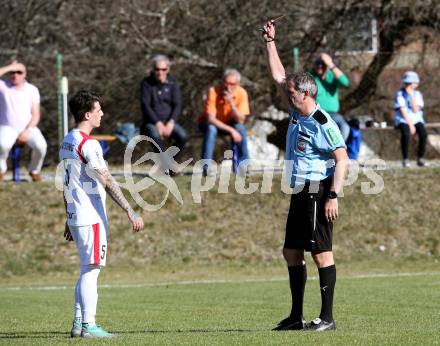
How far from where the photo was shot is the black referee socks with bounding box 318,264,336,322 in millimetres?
9305

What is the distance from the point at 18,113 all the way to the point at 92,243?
956 centimetres

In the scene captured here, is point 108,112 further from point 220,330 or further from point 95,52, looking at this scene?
point 220,330

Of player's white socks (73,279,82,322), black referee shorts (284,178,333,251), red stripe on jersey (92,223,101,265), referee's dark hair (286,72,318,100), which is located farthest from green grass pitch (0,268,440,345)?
referee's dark hair (286,72,318,100)

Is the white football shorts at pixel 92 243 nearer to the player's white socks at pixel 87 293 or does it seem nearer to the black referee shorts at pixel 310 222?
the player's white socks at pixel 87 293

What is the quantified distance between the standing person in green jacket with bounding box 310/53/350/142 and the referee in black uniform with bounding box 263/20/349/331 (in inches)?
332

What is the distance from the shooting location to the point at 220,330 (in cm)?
957

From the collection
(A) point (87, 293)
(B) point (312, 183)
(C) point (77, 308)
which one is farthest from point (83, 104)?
(B) point (312, 183)

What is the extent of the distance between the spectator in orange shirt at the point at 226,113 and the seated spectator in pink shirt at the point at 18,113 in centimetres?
275

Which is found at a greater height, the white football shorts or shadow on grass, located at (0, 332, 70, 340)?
the white football shorts

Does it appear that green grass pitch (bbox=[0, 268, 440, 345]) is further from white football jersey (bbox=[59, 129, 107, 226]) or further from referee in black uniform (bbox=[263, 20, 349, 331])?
white football jersey (bbox=[59, 129, 107, 226])

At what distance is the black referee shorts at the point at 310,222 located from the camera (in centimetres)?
925

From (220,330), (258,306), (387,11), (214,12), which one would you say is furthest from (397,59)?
(220,330)

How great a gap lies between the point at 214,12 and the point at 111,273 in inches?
366

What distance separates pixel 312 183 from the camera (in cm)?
935
